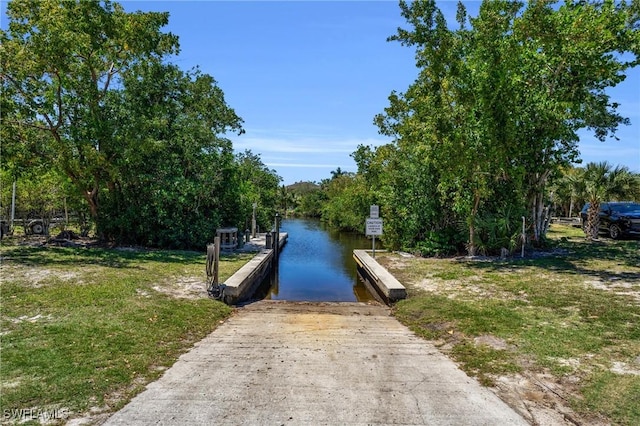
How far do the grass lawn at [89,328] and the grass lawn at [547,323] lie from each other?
364 cm

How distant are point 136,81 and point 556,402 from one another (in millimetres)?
16407

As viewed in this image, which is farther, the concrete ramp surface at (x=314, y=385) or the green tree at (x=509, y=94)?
the green tree at (x=509, y=94)

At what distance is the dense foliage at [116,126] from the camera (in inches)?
524

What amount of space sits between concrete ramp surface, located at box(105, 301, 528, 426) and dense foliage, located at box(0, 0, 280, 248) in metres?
10.6

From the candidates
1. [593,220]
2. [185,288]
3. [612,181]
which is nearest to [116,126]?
[185,288]

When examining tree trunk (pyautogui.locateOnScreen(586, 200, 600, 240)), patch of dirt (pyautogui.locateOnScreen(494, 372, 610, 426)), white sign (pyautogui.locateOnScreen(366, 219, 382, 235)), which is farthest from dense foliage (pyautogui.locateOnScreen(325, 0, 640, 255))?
patch of dirt (pyautogui.locateOnScreen(494, 372, 610, 426))

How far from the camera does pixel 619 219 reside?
60.9 feet

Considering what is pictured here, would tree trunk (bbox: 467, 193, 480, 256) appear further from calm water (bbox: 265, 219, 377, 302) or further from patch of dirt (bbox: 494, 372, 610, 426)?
patch of dirt (bbox: 494, 372, 610, 426)

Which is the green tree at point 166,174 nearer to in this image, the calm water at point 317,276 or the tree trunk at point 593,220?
the calm water at point 317,276

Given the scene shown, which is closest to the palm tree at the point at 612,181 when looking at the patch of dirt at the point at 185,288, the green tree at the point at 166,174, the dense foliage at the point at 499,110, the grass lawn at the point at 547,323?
the dense foliage at the point at 499,110

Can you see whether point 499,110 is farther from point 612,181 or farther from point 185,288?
point 612,181

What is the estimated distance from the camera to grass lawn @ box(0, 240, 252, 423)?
4022 millimetres

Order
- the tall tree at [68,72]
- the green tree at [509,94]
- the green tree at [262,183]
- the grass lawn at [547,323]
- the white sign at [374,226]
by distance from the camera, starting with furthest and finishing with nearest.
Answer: the green tree at [262,183]
the white sign at [374,226]
the tall tree at [68,72]
the green tree at [509,94]
the grass lawn at [547,323]

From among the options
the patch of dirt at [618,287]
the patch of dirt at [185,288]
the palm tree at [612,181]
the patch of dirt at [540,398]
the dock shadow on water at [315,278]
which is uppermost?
the palm tree at [612,181]
